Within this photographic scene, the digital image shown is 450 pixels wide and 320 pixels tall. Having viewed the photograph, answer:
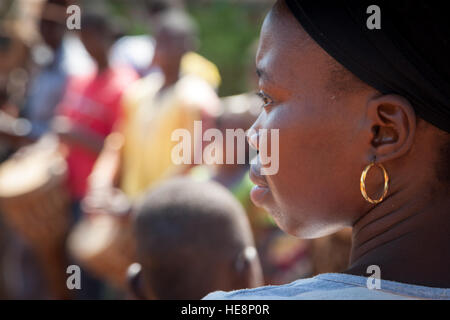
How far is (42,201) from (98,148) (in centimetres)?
55

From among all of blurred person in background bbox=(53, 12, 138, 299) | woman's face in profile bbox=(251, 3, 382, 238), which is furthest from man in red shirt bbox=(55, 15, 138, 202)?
woman's face in profile bbox=(251, 3, 382, 238)

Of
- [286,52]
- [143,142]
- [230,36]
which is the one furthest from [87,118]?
[286,52]

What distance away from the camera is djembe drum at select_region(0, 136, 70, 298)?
4.81m

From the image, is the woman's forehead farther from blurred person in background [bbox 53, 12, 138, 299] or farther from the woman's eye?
blurred person in background [bbox 53, 12, 138, 299]

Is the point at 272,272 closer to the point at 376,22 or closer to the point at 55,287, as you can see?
the point at 55,287

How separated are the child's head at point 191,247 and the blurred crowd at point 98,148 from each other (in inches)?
36.7

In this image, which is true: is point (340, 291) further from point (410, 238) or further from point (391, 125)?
point (391, 125)

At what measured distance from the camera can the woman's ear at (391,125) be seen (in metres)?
1.21

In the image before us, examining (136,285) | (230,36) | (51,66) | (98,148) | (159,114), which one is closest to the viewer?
(136,285)

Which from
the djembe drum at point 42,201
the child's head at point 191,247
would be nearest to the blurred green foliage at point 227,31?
the djembe drum at point 42,201

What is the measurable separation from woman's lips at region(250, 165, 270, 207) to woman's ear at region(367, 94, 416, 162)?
26 centimetres

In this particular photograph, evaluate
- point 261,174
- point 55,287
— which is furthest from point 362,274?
point 55,287

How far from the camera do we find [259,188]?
4.72ft

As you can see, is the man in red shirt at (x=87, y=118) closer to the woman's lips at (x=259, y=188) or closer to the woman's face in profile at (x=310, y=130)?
the woman's lips at (x=259, y=188)
